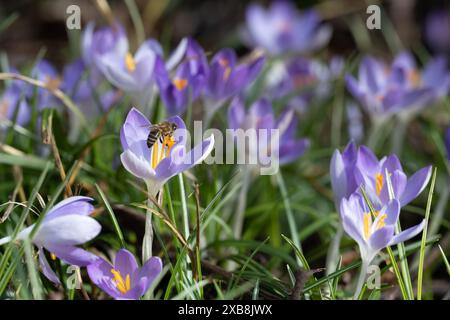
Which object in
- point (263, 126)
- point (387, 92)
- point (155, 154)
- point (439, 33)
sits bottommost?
point (155, 154)

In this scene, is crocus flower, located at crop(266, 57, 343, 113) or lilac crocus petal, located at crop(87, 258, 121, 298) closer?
lilac crocus petal, located at crop(87, 258, 121, 298)

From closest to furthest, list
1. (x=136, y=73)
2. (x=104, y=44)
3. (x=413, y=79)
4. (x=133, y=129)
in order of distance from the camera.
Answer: (x=133, y=129), (x=136, y=73), (x=104, y=44), (x=413, y=79)

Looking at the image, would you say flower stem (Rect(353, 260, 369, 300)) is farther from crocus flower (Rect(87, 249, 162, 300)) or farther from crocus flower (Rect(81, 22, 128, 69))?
crocus flower (Rect(81, 22, 128, 69))

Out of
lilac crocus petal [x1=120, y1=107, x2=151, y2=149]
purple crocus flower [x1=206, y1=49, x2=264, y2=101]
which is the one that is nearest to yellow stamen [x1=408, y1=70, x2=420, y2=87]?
purple crocus flower [x1=206, y1=49, x2=264, y2=101]

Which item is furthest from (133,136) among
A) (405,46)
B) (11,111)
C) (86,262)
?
(405,46)

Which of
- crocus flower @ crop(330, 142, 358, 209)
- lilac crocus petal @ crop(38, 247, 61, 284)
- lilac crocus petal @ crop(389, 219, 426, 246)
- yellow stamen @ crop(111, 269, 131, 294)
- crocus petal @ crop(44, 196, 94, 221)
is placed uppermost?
crocus flower @ crop(330, 142, 358, 209)

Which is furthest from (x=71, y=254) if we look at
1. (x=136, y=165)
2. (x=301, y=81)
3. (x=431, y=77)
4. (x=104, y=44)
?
(x=431, y=77)

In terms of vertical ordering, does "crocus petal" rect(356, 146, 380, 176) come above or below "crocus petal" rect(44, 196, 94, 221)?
above

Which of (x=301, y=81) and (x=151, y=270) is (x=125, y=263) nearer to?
(x=151, y=270)
